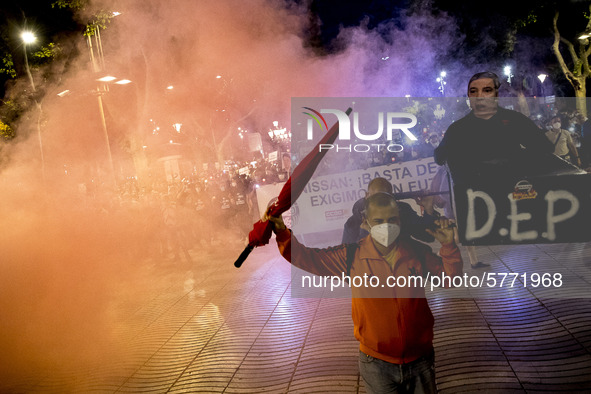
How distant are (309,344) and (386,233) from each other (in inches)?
102

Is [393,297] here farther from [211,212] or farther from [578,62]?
[578,62]

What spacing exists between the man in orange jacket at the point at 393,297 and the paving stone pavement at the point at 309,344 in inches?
52.8

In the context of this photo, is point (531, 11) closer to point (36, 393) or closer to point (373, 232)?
point (373, 232)

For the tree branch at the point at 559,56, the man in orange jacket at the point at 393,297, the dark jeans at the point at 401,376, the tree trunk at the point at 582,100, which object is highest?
the tree branch at the point at 559,56

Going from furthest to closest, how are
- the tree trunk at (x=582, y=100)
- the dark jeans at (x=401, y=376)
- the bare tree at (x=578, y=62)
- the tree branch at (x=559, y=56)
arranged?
1. the bare tree at (x=578, y=62)
2. the tree branch at (x=559, y=56)
3. the tree trunk at (x=582, y=100)
4. the dark jeans at (x=401, y=376)

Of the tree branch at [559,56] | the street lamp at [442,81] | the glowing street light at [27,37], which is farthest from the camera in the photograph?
the tree branch at [559,56]

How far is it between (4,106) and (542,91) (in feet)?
93.4

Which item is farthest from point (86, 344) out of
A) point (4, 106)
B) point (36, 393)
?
point (4, 106)

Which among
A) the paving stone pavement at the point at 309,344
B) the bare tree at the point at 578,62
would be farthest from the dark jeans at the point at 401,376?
the bare tree at the point at 578,62

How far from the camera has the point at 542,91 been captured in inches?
1099

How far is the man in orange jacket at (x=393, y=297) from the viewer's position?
7.80 feet

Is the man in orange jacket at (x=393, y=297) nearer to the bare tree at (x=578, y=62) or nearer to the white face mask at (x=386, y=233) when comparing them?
the white face mask at (x=386, y=233)

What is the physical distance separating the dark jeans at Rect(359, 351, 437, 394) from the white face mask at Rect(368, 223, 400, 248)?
2.10 ft

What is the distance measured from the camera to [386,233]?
243 cm
